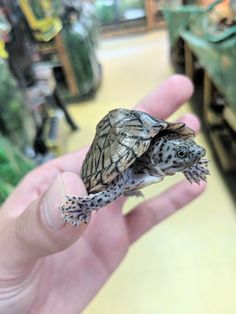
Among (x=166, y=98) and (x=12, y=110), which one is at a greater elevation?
(x=166, y=98)

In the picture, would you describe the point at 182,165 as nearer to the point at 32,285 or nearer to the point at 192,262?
the point at 32,285

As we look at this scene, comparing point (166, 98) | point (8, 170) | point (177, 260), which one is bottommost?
point (177, 260)

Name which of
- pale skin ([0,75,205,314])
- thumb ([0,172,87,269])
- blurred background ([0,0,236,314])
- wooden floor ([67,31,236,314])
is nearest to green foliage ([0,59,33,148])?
blurred background ([0,0,236,314])

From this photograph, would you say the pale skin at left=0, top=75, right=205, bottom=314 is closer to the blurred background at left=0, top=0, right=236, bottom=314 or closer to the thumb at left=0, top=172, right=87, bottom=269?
the thumb at left=0, top=172, right=87, bottom=269

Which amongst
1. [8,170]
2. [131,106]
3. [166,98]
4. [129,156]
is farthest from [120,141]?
[8,170]

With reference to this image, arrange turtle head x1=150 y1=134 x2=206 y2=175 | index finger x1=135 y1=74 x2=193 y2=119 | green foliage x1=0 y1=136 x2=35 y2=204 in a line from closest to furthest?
turtle head x1=150 y1=134 x2=206 y2=175
index finger x1=135 y1=74 x2=193 y2=119
green foliage x1=0 y1=136 x2=35 y2=204

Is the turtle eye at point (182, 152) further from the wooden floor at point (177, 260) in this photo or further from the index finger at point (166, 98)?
the wooden floor at point (177, 260)

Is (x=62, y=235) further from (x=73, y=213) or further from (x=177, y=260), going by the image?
(x=177, y=260)
